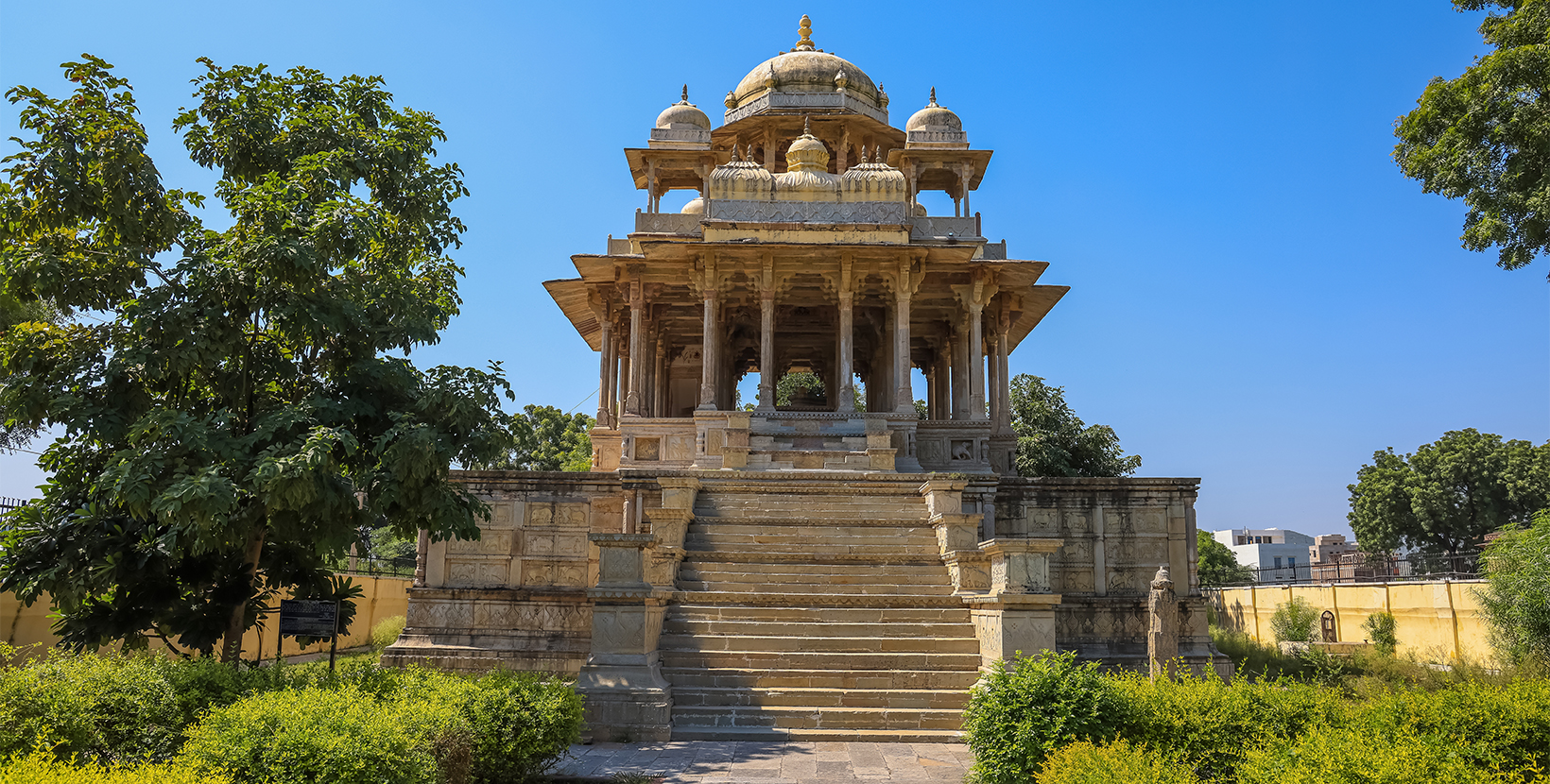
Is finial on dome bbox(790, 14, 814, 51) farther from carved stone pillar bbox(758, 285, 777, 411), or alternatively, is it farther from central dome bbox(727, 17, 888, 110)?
carved stone pillar bbox(758, 285, 777, 411)

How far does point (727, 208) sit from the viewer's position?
23.3 metres

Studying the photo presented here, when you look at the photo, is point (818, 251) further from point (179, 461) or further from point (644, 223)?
point (179, 461)

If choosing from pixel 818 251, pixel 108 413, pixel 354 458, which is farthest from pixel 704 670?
pixel 818 251

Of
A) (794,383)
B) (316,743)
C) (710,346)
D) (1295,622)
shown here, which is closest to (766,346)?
(710,346)

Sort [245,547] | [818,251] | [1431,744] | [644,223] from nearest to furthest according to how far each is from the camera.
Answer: [1431,744], [245,547], [818,251], [644,223]

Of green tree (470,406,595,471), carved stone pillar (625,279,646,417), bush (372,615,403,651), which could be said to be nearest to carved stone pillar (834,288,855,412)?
carved stone pillar (625,279,646,417)

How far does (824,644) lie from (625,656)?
2.73 m

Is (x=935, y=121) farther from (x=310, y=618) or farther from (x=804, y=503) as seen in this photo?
(x=310, y=618)

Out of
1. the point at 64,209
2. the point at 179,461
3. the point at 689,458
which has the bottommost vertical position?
the point at 179,461

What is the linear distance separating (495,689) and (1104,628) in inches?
458

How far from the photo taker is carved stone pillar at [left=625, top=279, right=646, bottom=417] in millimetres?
23953

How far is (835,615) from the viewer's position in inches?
555

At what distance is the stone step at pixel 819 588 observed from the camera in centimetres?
1461

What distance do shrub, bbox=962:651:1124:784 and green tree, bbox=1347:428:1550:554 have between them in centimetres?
5207
